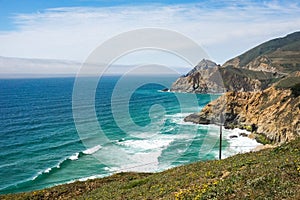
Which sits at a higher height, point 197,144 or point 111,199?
point 111,199

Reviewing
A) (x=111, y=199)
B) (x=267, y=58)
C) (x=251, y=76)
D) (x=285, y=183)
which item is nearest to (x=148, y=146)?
(x=111, y=199)

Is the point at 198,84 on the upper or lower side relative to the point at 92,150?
upper

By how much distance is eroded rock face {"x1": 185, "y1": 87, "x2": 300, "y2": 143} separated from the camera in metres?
59.1

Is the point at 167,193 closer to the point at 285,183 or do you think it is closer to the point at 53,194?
the point at 285,183

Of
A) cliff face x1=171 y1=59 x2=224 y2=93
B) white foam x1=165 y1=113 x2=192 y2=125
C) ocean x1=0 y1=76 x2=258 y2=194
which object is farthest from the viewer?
cliff face x1=171 y1=59 x2=224 y2=93

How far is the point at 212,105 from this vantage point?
282 feet

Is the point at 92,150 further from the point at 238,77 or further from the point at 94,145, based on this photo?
the point at 238,77

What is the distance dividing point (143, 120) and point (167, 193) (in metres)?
70.2

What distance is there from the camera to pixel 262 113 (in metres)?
71.4

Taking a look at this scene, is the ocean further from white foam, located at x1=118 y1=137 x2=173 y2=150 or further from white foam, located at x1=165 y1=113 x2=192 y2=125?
white foam, located at x1=165 y1=113 x2=192 y2=125

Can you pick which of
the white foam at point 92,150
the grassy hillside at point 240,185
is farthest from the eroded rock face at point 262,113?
the grassy hillside at point 240,185

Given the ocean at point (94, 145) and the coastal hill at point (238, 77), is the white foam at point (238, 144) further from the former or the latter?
the coastal hill at point (238, 77)

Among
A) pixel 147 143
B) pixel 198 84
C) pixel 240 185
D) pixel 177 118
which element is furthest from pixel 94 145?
pixel 198 84

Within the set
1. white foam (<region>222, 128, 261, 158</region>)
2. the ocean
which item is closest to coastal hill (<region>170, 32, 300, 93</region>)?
the ocean
